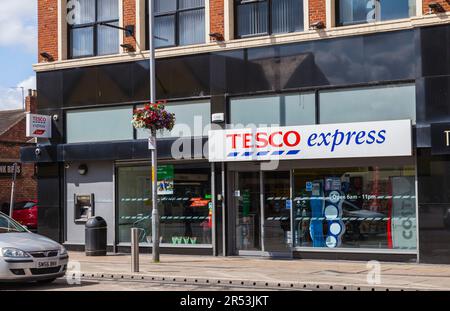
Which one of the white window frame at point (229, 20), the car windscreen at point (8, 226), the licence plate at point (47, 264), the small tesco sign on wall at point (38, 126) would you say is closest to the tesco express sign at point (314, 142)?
the white window frame at point (229, 20)

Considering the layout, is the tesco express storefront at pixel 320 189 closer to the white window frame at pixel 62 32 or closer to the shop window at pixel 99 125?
the shop window at pixel 99 125

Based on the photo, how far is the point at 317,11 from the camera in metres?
18.5

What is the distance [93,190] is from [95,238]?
2234 mm

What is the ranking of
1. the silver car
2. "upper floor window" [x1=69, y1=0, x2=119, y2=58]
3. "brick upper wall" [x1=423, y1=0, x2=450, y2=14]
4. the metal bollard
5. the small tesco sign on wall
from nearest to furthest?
the silver car
the metal bollard
"brick upper wall" [x1=423, y1=0, x2=450, y2=14]
the small tesco sign on wall
"upper floor window" [x1=69, y1=0, x2=119, y2=58]

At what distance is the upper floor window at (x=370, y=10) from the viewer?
1767 cm

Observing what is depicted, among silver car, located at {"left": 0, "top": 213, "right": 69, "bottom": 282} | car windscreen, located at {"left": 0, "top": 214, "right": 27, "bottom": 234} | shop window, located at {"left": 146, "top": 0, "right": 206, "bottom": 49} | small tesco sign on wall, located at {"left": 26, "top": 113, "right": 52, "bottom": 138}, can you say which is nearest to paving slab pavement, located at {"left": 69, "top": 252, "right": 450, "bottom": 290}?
car windscreen, located at {"left": 0, "top": 214, "right": 27, "bottom": 234}

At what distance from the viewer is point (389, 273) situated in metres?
15.0

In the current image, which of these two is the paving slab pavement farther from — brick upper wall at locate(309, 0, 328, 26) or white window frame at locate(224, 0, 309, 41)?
brick upper wall at locate(309, 0, 328, 26)

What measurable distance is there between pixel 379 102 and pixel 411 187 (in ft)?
7.31

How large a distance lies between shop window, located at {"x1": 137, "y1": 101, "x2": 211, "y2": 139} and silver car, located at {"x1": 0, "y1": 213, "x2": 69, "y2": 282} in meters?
7.12

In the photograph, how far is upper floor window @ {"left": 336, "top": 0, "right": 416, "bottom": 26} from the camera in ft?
58.0

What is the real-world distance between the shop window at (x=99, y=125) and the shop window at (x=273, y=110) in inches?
138

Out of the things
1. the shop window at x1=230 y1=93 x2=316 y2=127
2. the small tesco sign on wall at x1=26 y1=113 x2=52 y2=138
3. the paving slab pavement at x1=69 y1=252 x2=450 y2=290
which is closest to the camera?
the paving slab pavement at x1=69 y1=252 x2=450 y2=290
